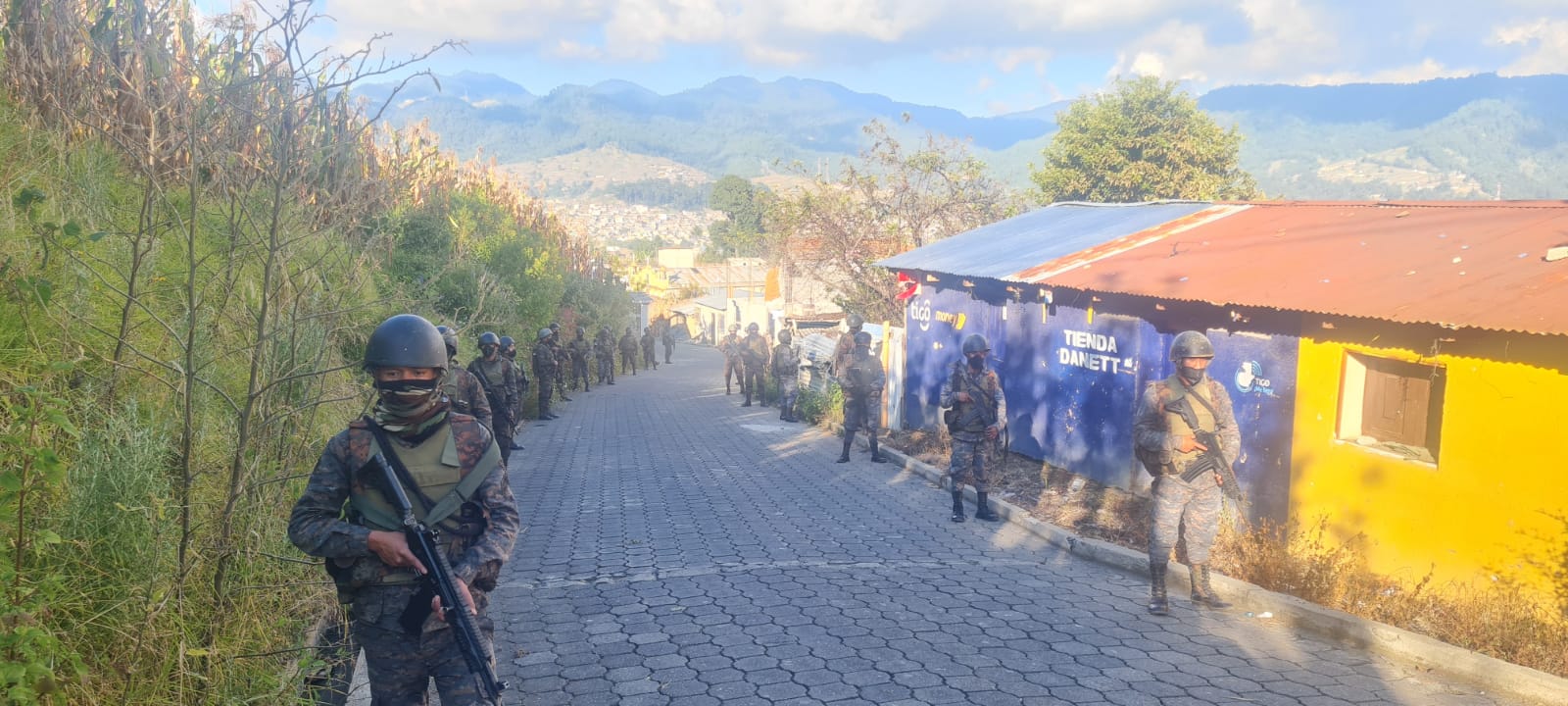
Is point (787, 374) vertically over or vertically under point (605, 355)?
over

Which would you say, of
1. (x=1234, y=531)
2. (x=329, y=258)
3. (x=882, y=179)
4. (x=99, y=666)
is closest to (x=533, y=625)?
(x=99, y=666)

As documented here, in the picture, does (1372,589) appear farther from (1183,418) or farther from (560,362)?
(560,362)

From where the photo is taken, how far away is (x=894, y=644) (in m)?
5.69

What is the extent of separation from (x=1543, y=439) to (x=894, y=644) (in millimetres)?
3973

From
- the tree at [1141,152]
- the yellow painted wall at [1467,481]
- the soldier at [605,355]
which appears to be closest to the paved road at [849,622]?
the yellow painted wall at [1467,481]

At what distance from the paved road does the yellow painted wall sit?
53.4 inches

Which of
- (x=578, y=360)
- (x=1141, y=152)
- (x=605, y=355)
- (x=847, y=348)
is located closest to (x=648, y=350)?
(x=605, y=355)

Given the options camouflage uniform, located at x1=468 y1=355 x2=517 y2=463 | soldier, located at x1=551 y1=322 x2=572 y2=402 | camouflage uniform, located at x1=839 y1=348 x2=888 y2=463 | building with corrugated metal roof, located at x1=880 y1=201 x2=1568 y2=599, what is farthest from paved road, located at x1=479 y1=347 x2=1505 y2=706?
soldier, located at x1=551 y1=322 x2=572 y2=402

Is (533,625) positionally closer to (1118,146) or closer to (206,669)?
(206,669)

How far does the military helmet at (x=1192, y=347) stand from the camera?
6.28 m

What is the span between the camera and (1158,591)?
252 inches

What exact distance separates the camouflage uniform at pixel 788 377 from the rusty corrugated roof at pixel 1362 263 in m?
7.00

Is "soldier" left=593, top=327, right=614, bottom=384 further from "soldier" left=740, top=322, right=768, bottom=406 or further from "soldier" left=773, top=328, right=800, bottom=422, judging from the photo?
"soldier" left=773, top=328, right=800, bottom=422

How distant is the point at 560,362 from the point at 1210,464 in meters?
17.4
